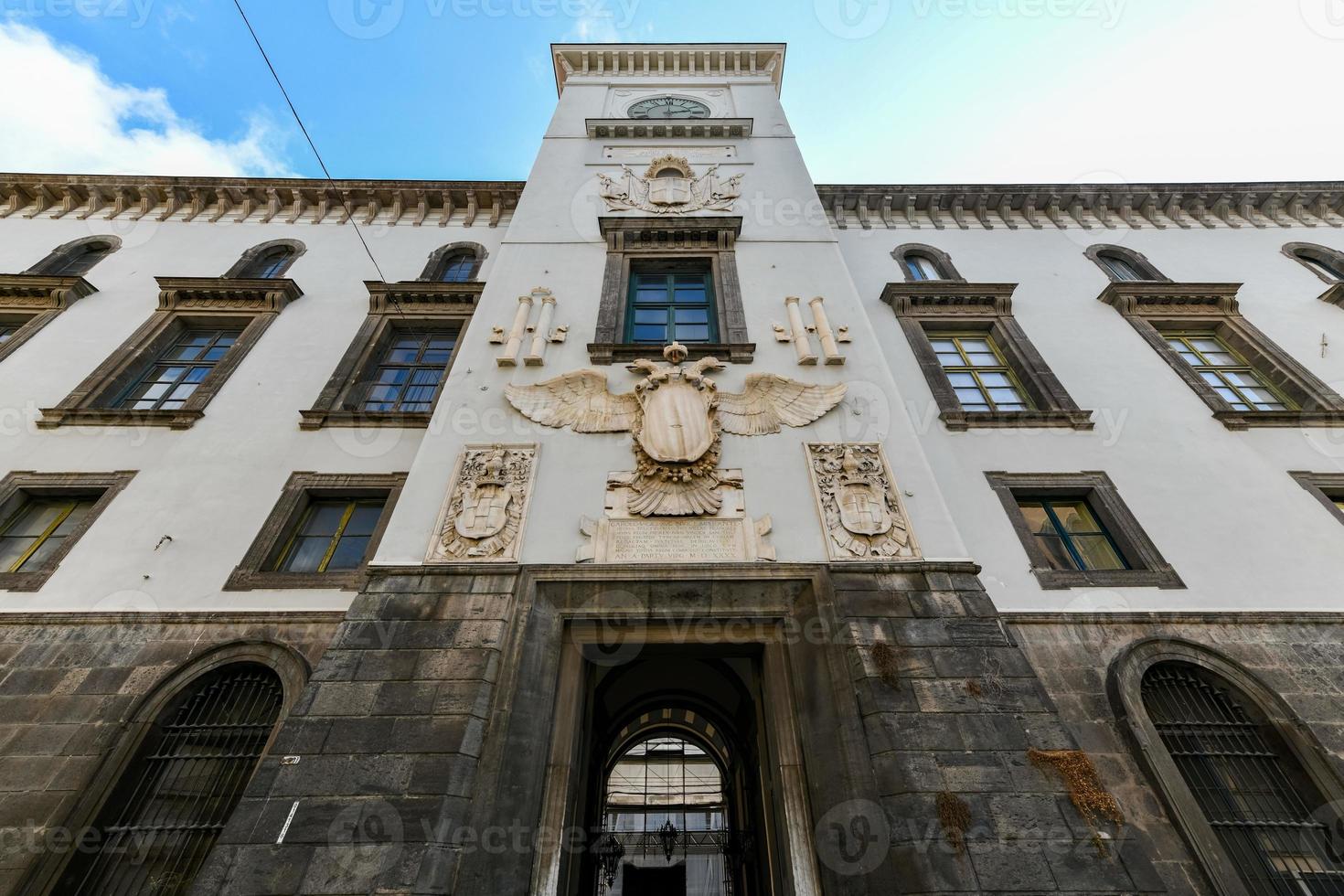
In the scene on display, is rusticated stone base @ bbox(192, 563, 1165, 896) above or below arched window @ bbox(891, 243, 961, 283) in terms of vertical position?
below

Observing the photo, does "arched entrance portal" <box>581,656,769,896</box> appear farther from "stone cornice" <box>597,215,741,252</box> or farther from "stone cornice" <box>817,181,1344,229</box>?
"stone cornice" <box>817,181,1344,229</box>

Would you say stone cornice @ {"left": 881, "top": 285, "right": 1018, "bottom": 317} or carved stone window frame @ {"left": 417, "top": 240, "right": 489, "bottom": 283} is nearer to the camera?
stone cornice @ {"left": 881, "top": 285, "right": 1018, "bottom": 317}

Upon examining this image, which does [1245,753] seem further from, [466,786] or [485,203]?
[485,203]

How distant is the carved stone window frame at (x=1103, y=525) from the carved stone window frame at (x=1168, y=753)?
2.93 ft

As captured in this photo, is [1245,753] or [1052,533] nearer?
[1245,753]

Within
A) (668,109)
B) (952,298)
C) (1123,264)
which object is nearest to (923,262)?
(952,298)

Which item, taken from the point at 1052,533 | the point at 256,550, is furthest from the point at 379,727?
the point at 1052,533

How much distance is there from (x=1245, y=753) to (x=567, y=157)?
51.6 ft

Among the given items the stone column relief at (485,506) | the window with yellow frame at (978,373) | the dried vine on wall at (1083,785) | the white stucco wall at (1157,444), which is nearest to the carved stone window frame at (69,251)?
the stone column relief at (485,506)

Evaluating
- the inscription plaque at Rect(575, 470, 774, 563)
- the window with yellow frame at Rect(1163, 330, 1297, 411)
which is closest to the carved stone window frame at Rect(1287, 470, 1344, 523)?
the window with yellow frame at Rect(1163, 330, 1297, 411)

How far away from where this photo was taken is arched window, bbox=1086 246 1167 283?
13461mm

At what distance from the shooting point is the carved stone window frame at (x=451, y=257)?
13188mm

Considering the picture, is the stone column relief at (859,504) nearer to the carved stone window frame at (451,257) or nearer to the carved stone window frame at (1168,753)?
the carved stone window frame at (1168,753)

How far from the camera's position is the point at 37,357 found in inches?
428
